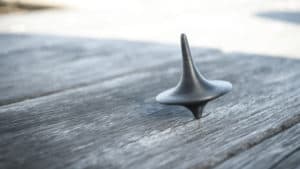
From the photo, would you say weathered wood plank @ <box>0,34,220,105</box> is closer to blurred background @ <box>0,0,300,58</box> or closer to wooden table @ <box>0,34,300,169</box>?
wooden table @ <box>0,34,300,169</box>

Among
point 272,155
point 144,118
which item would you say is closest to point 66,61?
point 144,118

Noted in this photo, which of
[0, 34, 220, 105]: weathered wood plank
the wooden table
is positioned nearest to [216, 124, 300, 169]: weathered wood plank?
the wooden table

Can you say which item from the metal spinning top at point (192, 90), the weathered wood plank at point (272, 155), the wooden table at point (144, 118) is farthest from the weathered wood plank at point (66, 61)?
the weathered wood plank at point (272, 155)

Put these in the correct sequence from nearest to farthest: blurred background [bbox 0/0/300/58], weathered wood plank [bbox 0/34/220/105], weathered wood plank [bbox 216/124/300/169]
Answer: weathered wood plank [bbox 216/124/300/169]
weathered wood plank [bbox 0/34/220/105]
blurred background [bbox 0/0/300/58]

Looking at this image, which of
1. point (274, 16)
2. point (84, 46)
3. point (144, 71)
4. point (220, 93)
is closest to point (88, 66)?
point (144, 71)

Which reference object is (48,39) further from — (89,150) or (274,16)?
(89,150)

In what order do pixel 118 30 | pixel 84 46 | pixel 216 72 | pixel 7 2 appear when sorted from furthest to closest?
pixel 7 2
pixel 118 30
pixel 84 46
pixel 216 72
